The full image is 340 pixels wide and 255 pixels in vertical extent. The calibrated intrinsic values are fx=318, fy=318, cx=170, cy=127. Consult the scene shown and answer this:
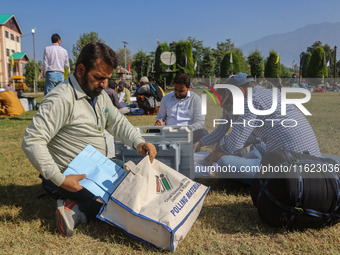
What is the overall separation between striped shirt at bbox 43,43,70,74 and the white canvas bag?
233 inches

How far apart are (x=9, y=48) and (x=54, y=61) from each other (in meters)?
44.5

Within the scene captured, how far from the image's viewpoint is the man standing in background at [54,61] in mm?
7395

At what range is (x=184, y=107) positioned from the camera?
16.0ft

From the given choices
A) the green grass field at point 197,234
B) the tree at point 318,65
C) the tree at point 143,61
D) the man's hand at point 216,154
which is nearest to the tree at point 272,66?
the tree at point 318,65

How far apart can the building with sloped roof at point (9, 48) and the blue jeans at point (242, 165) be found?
41591 millimetres

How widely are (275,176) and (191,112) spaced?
2547 millimetres

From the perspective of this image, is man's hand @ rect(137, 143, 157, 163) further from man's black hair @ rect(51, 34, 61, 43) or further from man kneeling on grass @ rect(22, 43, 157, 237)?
man's black hair @ rect(51, 34, 61, 43)

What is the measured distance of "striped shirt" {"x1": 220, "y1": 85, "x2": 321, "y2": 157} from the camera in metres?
2.81

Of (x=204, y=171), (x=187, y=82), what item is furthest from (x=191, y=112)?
(x=204, y=171)

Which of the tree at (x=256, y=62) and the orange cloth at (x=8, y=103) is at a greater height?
the tree at (x=256, y=62)

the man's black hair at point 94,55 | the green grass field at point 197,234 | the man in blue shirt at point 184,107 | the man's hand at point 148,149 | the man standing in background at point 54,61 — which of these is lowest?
the green grass field at point 197,234

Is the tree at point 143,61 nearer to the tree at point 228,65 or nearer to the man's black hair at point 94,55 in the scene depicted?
the tree at point 228,65

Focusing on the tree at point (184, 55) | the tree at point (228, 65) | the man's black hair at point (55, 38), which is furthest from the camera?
the tree at point (228, 65)

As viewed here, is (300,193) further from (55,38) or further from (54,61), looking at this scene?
(55,38)
